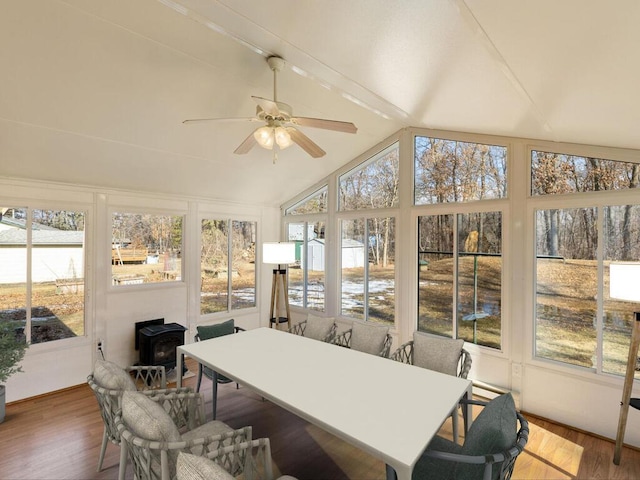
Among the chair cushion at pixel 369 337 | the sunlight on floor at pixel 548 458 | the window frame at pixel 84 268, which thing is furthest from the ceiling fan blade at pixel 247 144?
the sunlight on floor at pixel 548 458

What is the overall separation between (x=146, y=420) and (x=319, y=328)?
2.08 metres

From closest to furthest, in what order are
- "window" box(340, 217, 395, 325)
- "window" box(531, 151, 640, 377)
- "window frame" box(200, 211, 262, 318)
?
"window" box(531, 151, 640, 377) → "window" box(340, 217, 395, 325) → "window frame" box(200, 211, 262, 318)

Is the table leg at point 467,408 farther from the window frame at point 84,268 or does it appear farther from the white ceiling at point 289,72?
the window frame at point 84,268

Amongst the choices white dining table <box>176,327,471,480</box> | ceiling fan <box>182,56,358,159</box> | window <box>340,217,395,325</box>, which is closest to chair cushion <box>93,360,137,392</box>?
white dining table <box>176,327,471,480</box>

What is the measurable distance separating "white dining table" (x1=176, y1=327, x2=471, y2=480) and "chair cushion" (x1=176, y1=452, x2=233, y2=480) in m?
0.62

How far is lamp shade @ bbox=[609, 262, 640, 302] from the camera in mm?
2223

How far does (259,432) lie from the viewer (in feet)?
9.33

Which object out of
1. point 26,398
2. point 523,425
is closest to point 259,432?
point 523,425

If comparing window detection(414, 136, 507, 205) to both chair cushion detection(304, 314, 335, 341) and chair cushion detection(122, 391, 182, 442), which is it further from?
chair cushion detection(122, 391, 182, 442)

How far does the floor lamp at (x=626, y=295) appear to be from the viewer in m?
2.23

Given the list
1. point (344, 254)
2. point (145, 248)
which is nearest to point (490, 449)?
point (344, 254)

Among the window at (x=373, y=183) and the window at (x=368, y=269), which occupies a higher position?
the window at (x=373, y=183)

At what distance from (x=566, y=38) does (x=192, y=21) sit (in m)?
2.08

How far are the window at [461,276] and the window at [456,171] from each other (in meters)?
0.24
